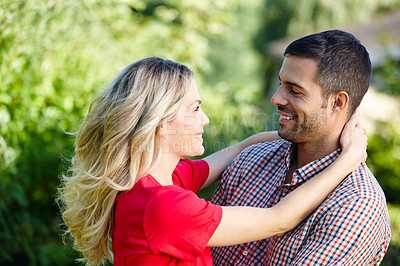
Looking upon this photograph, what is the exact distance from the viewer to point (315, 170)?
2.08 metres

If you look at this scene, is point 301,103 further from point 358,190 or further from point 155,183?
point 155,183

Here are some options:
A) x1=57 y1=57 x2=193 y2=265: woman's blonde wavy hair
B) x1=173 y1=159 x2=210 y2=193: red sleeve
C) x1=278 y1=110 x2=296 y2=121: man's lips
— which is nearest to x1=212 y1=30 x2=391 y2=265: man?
x1=278 y1=110 x2=296 y2=121: man's lips

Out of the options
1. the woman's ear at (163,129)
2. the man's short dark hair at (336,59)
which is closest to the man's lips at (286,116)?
the man's short dark hair at (336,59)

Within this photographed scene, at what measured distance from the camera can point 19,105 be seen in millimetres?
3873

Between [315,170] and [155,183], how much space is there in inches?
29.6

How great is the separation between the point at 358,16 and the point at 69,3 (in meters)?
14.4

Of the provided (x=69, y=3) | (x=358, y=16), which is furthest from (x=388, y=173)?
(x=358, y=16)

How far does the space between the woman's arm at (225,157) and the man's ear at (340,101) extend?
18.9 inches

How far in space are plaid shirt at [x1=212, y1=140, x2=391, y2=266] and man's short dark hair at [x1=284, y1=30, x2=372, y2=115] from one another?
0.31 metres

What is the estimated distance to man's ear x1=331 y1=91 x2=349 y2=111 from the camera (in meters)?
2.07

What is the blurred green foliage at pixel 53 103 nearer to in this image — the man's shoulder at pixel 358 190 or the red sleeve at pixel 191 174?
the red sleeve at pixel 191 174

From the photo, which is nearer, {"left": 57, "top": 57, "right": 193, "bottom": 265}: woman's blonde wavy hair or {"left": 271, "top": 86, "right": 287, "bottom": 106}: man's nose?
{"left": 57, "top": 57, "right": 193, "bottom": 265}: woman's blonde wavy hair

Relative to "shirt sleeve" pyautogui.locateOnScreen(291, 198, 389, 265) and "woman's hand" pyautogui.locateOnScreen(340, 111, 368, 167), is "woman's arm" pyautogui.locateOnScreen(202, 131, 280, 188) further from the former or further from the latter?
"shirt sleeve" pyautogui.locateOnScreen(291, 198, 389, 265)

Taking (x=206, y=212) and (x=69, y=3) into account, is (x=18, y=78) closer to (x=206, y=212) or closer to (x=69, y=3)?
(x=69, y=3)
